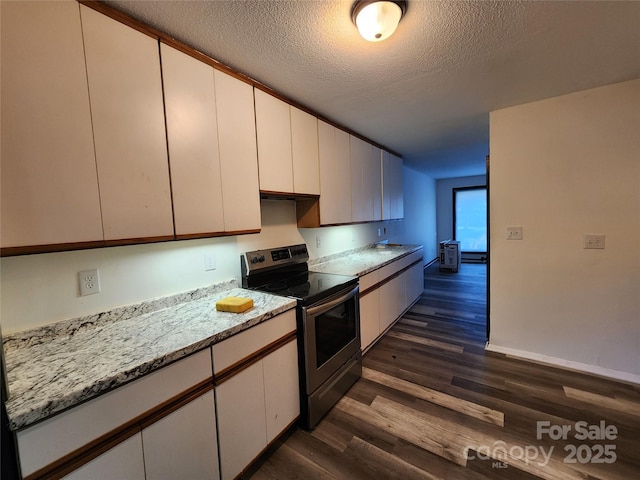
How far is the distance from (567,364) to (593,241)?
1117 mm

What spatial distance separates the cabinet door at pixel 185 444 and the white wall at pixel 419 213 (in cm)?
416

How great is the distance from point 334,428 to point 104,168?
201 centimetres

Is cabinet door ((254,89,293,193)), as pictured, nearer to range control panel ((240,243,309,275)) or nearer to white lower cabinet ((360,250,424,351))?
→ range control panel ((240,243,309,275))

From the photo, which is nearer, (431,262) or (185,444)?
(185,444)

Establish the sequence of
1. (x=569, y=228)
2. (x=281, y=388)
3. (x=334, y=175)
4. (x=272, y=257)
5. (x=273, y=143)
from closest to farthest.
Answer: (x=281, y=388)
(x=273, y=143)
(x=272, y=257)
(x=569, y=228)
(x=334, y=175)

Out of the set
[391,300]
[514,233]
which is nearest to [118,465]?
[391,300]

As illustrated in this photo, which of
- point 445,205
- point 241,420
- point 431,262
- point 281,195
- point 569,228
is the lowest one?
point 431,262

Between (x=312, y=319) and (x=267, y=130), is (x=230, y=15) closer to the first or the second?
(x=267, y=130)

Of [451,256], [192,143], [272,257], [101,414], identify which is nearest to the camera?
[101,414]

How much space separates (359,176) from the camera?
315 cm

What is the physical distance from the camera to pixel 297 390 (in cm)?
176

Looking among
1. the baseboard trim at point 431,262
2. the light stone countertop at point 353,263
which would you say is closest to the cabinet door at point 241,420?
A: the light stone countertop at point 353,263

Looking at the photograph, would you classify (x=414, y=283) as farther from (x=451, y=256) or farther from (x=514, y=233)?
(x=451, y=256)

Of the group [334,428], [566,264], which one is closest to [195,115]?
[334,428]
